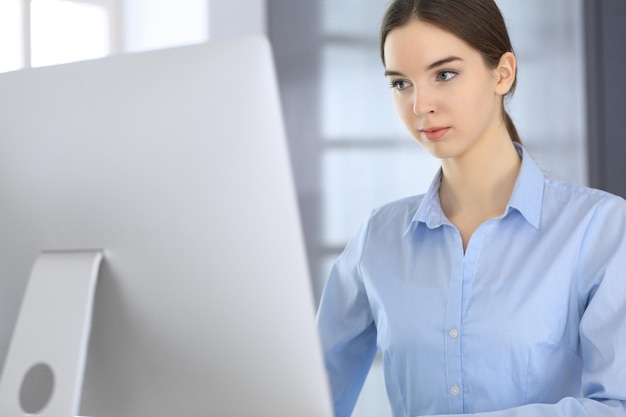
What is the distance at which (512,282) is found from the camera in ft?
4.93

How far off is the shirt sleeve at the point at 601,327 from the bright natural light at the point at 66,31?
6.85 feet

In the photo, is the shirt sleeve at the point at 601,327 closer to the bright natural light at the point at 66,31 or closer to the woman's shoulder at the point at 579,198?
the woman's shoulder at the point at 579,198

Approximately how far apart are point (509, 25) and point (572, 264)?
6.16ft

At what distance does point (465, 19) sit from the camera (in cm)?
154

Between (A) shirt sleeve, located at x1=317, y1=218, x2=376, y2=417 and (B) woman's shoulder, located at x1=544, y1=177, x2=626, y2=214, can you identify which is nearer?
(B) woman's shoulder, located at x1=544, y1=177, x2=626, y2=214

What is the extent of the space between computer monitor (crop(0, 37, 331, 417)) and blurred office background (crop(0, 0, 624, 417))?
2164 millimetres

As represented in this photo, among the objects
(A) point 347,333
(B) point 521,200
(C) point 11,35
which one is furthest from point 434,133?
(C) point 11,35

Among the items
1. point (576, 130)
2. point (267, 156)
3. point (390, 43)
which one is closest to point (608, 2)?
point (576, 130)

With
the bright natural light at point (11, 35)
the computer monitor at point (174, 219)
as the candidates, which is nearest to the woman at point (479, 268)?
the computer monitor at point (174, 219)

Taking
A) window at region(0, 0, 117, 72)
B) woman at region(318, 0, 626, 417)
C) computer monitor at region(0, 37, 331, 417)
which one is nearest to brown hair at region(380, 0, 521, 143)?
woman at region(318, 0, 626, 417)

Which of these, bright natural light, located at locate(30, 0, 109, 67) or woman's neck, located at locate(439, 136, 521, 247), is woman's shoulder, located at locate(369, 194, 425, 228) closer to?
woman's neck, located at locate(439, 136, 521, 247)

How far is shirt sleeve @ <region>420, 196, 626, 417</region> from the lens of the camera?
1.35 metres

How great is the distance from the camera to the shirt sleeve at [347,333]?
67.1 inches

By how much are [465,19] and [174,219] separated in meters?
0.77
